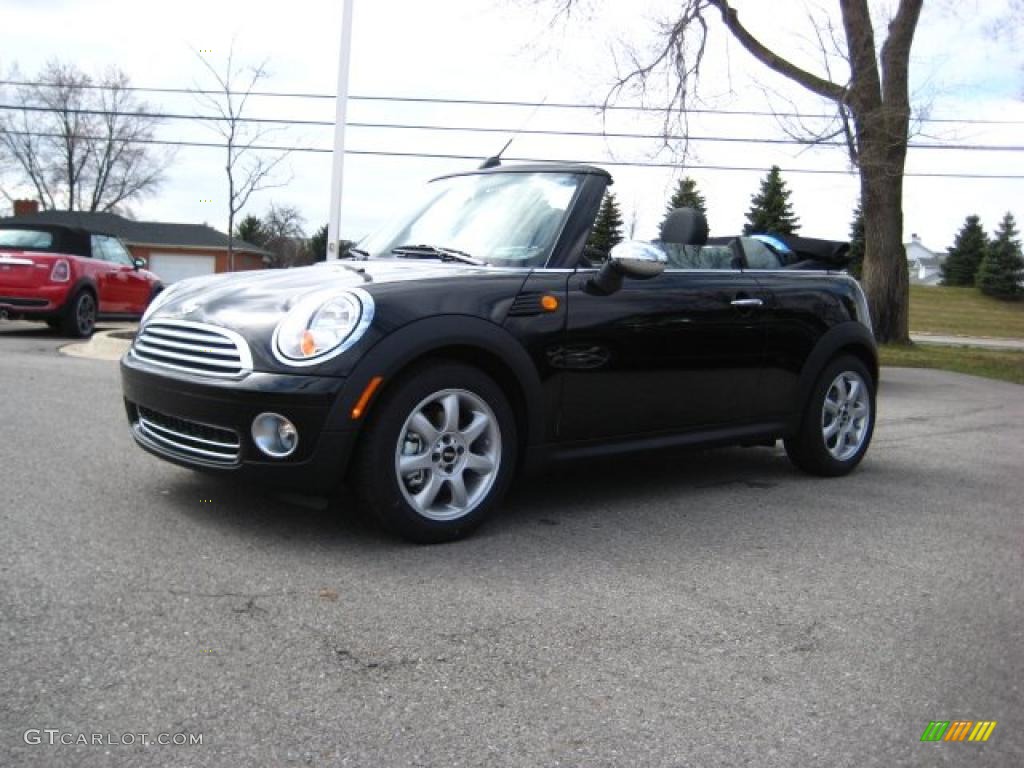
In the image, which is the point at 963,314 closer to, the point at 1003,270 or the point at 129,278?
the point at 1003,270

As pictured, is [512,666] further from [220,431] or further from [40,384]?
[40,384]

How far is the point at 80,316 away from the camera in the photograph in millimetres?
13242

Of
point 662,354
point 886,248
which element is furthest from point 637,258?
point 886,248

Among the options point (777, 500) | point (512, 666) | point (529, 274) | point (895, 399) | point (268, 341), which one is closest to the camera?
point (512, 666)

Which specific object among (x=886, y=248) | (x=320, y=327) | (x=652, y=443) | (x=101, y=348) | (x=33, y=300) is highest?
(x=886, y=248)

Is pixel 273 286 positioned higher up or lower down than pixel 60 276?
higher up

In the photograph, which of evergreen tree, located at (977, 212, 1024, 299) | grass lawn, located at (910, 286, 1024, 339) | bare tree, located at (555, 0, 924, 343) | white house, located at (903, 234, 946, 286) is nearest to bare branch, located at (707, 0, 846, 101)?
bare tree, located at (555, 0, 924, 343)

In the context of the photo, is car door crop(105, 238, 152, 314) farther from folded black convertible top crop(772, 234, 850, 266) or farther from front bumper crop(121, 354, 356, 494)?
front bumper crop(121, 354, 356, 494)

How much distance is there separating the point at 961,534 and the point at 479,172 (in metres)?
3.06

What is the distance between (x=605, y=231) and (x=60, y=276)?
404 inches

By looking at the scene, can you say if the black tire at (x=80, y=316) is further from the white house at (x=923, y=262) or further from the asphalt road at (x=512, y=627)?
the white house at (x=923, y=262)

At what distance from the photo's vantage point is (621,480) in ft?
18.2

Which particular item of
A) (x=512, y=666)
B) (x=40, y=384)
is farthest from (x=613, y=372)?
(x=40, y=384)

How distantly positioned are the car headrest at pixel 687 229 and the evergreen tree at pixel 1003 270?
75697 millimetres
